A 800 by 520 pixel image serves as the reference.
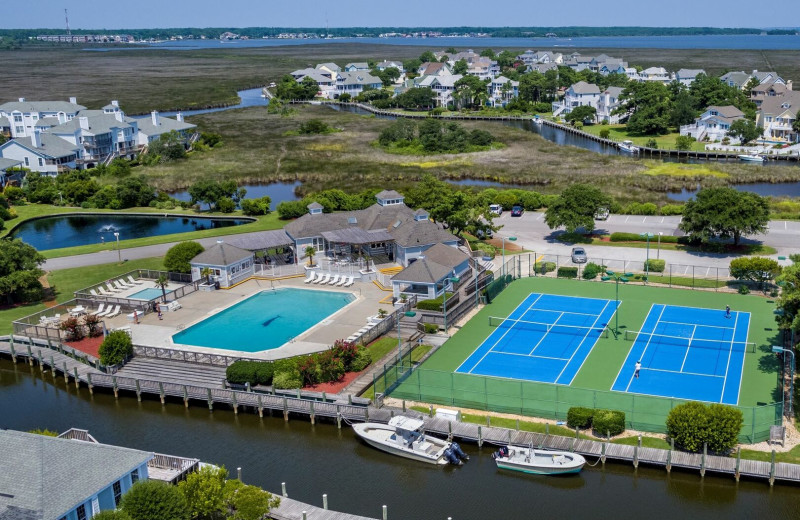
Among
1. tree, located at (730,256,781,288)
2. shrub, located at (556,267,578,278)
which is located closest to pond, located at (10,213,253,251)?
shrub, located at (556,267,578,278)

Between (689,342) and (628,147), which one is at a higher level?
(628,147)

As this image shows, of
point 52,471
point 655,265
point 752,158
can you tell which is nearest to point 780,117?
point 752,158

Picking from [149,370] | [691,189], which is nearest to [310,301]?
[149,370]

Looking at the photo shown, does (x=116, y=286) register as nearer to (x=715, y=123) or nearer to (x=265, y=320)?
(x=265, y=320)

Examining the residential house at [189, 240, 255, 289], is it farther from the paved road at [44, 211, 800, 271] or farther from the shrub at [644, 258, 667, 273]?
the shrub at [644, 258, 667, 273]

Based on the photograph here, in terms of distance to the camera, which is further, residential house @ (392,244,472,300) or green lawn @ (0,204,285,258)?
green lawn @ (0,204,285,258)
